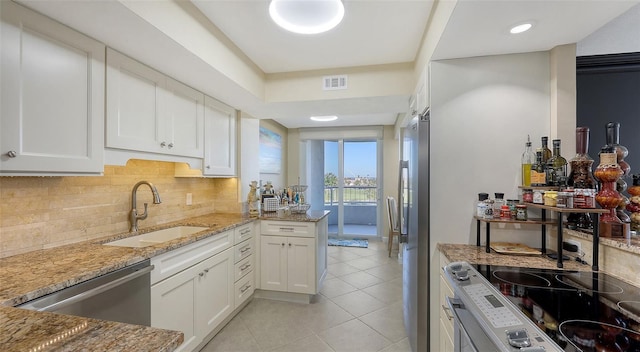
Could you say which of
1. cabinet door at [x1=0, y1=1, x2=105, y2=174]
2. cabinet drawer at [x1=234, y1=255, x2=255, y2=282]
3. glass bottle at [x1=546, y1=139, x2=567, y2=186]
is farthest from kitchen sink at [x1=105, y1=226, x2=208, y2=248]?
glass bottle at [x1=546, y1=139, x2=567, y2=186]

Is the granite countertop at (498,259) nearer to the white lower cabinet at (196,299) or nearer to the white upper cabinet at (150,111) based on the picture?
the white lower cabinet at (196,299)

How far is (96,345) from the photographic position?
2.06 ft

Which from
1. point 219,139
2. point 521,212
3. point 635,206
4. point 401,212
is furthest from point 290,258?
point 635,206

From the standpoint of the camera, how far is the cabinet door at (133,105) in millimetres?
1552

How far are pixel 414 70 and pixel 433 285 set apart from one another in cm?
186

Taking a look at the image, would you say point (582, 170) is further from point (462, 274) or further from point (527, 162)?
point (462, 274)

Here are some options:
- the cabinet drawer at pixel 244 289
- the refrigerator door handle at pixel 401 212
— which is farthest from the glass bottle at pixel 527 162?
the cabinet drawer at pixel 244 289

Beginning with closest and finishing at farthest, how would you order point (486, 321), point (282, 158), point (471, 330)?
point (486, 321) < point (471, 330) < point (282, 158)

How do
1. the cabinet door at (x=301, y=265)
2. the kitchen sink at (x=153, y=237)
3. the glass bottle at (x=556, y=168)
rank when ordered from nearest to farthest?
the glass bottle at (x=556, y=168) < the kitchen sink at (x=153, y=237) < the cabinet door at (x=301, y=265)

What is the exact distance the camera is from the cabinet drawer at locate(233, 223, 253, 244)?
8.01ft

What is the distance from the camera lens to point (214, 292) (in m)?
2.12

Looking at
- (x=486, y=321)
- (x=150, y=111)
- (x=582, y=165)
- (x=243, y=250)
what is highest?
(x=150, y=111)

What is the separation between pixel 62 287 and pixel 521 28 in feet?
8.35

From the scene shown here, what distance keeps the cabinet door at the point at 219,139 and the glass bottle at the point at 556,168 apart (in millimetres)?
2647
